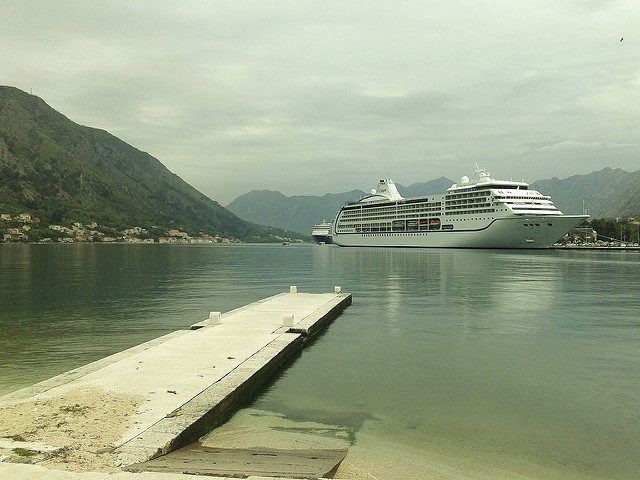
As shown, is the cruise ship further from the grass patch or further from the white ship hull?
the grass patch

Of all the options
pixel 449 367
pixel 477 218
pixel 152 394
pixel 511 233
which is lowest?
pixel 449 367

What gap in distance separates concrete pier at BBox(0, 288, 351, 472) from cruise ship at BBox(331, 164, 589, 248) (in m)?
99.2

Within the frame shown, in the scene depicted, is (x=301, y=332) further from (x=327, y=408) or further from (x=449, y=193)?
(x=449, y=193)

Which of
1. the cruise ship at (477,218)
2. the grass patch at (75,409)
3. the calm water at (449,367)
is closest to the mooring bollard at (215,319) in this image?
the calm water at (449,367)

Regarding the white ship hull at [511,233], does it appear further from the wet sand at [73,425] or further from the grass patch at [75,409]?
the grass patch at [75,409]

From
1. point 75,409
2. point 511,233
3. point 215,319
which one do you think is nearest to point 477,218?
point 511,233

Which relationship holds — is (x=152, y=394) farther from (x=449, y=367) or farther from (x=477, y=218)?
(x=477, y=218)

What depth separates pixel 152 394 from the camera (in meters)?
9.48

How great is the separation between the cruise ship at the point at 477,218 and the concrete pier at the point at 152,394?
3905 inches

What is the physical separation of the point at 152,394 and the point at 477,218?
10940 centimetres

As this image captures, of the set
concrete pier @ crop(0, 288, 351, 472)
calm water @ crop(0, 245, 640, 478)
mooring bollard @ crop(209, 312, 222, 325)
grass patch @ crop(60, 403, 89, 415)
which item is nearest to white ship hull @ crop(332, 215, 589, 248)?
calm water @ crop(0, 245, 640, 478)

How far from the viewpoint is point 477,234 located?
111m

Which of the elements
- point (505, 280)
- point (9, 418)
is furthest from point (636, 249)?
point (9, 418)

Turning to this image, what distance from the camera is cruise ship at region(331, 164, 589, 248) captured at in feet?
344
